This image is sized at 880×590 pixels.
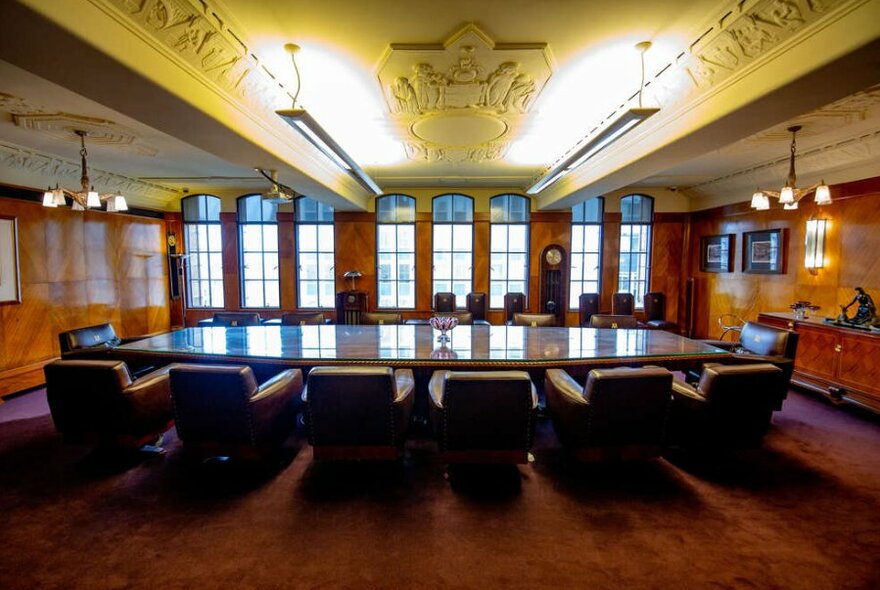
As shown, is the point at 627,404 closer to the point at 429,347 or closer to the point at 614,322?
the point at 429,347

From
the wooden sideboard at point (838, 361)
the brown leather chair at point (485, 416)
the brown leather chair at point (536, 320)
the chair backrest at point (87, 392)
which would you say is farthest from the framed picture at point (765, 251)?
the chair backrest at point (87, 392)

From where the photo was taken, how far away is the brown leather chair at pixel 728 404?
98.8 inches

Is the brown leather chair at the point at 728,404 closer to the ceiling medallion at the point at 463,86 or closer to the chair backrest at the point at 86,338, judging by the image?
the ceiling medallion at the point at 463,86

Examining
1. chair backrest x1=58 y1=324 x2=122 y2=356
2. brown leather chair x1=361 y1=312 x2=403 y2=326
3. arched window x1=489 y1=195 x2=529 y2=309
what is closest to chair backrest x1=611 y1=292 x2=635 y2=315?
arched window x1=489 y1=195 x2=529 y2=309

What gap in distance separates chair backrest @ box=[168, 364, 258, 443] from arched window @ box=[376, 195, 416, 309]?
514 centimetres

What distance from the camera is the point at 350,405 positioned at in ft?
7.82

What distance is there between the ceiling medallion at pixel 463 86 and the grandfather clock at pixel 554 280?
3326mm

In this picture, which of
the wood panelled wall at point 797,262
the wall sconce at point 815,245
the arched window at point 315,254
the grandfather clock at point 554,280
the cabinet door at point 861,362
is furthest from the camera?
the arched window at point 315,254

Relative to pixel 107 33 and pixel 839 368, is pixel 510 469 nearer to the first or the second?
pixel 107 33

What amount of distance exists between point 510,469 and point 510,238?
17.7 ft

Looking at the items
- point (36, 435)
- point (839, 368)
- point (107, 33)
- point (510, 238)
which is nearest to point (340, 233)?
point (510, 238)

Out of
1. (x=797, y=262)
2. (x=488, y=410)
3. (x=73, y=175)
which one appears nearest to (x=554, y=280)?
(x=797, y=262)

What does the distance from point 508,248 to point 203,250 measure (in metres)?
6.33

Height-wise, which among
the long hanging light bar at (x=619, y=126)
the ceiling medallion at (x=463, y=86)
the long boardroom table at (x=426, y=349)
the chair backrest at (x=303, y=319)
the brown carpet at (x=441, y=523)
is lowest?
the brown carpet at (x=441, y=523)
